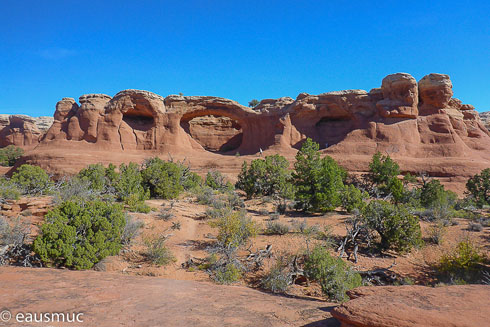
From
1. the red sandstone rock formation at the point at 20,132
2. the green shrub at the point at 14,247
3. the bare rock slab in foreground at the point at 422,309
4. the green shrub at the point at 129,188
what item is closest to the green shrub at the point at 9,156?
the red sandstone rock formation at the point at 20,132

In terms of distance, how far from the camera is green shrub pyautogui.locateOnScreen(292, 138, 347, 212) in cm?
1316

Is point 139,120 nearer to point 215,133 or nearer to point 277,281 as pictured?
point 215,133

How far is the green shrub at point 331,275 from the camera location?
19.7ft

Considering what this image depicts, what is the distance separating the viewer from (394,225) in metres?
9.02

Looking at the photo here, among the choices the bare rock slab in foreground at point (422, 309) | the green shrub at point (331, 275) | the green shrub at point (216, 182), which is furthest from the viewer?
the green shrub at point (216, 182)

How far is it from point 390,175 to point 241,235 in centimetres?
1678

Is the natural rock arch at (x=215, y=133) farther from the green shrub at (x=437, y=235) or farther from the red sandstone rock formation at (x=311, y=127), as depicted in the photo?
the green shrub at (x=437, y=235)

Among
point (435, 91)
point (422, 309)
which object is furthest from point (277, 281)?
point (435, 91)

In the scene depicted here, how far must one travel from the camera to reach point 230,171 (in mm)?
28391

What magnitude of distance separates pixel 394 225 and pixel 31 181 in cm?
1867

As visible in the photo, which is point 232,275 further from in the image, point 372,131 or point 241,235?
point 372,131

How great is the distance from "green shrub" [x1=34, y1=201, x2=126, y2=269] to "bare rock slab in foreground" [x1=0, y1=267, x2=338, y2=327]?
150 cm

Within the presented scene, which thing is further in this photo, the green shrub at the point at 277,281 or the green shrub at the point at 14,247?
the green shrub at the point at 14,247

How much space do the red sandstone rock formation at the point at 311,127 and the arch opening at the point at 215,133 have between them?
98.2 inches
